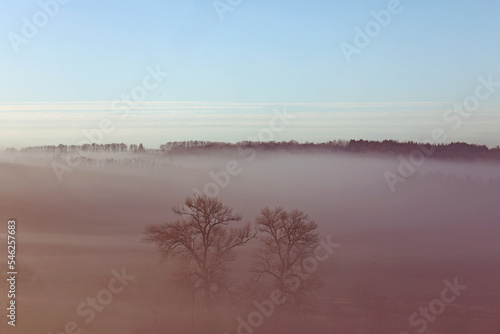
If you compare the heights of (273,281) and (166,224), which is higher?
(166,224)

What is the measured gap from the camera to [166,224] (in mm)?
34219

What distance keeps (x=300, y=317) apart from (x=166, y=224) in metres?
A: 7.98

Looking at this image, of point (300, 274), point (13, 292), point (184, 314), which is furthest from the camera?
point (300, 274)

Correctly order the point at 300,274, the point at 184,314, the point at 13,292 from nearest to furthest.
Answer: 1. the point at 13,292
2. the point at 184,314
3. the point at 300,274

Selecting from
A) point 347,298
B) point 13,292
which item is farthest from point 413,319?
point 13,292

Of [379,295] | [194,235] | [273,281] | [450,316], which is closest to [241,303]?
[273,281]

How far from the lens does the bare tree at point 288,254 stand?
109 feet

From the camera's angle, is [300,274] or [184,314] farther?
[300,274]

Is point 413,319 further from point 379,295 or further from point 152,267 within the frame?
point 152,267

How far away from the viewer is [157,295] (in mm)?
33000

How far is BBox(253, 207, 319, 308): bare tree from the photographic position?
33125mm

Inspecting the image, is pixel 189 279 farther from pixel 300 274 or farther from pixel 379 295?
pixel 379 295

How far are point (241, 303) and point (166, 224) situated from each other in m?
5.44

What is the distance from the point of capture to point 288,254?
33969 millimetres
